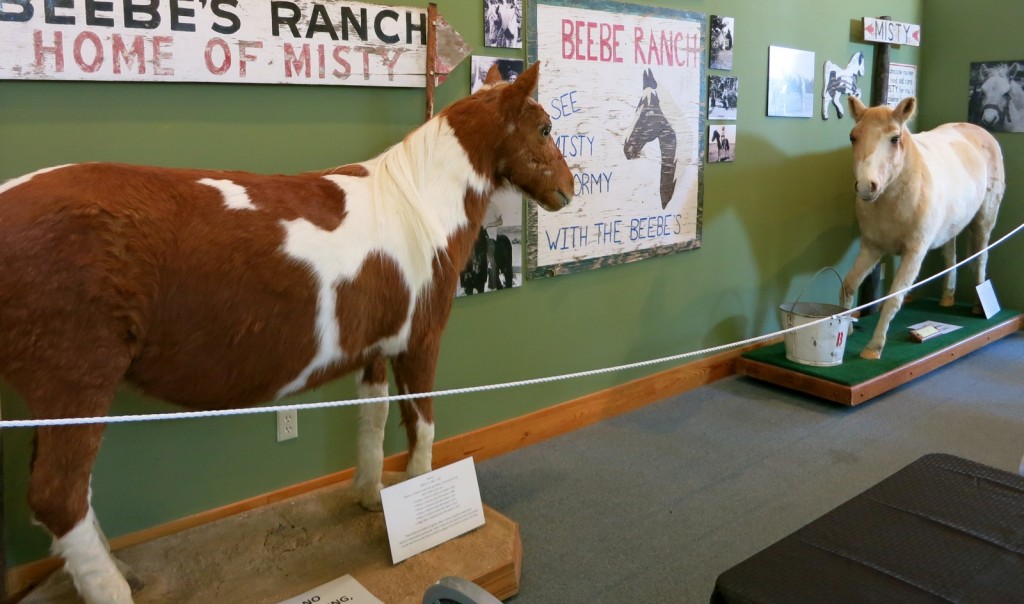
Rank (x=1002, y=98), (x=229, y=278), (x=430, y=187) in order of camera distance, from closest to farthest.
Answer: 1. (x=229, y=278)
2. (x=430, y=187)
3. (x=1002, y=98)

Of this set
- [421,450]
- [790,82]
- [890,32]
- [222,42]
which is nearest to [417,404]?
[421,450]

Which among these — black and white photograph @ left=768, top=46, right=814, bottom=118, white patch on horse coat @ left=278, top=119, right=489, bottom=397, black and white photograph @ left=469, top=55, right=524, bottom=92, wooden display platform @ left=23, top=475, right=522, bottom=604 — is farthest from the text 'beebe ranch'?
black and white photograph @ left=768, top=46, right=814, bottom=118

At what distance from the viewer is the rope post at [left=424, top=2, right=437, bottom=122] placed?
2461 mm

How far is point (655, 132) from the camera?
341 centimetres

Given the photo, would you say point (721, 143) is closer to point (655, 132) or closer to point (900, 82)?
point (655, 132)

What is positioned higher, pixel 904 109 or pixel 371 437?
pixel 904 109

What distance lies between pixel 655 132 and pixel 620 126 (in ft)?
0.83

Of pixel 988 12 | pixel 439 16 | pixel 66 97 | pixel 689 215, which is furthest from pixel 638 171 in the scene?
pixel 988 12

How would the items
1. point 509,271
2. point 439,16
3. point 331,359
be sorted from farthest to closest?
point 509,271
point 439,16
point 331,359

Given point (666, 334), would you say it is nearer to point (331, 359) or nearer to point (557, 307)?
point (557, 307)

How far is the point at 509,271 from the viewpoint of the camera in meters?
2.93

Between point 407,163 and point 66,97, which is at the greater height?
point 66,97

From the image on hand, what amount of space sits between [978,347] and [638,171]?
2.58 meters

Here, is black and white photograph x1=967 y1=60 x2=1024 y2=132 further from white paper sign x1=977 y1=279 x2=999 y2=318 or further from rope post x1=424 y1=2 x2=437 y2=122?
rope post x1=424 y1=2 x2=437 y2=122
